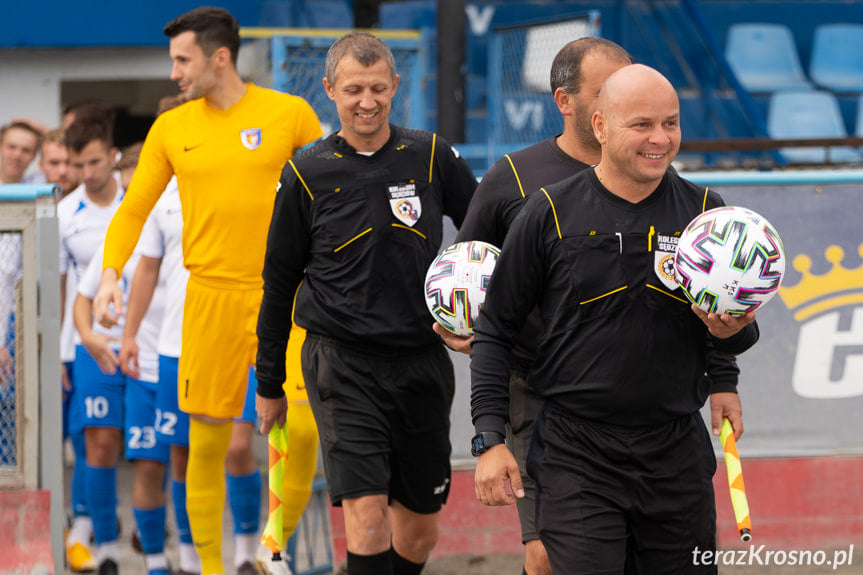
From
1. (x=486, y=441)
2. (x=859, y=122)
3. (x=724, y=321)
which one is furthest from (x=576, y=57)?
(x=859, y=122)

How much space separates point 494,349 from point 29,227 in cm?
264

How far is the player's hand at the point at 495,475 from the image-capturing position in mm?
3469

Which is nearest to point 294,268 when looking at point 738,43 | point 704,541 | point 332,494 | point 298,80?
point 332,494

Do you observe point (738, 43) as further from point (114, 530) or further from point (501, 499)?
point (501, 499)

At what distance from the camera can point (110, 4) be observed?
11648mm

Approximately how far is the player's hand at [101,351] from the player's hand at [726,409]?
3.69m

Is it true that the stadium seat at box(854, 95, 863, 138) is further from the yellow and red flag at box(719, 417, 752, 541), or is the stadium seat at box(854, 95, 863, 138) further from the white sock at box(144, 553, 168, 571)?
the yellow and red flag at box(719, 417, 752, 541)

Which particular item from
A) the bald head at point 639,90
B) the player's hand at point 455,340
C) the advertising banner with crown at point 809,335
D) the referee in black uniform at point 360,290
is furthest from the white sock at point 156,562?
the bald head at point 639,90

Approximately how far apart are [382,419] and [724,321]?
5.92 ft

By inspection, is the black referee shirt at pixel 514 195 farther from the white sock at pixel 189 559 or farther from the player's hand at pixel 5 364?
the white sock at pixel 189 559

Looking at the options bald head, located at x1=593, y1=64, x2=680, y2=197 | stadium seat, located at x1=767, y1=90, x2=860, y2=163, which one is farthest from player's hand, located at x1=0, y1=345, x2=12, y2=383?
stadium seat, located at x1=767, y1=90, x2=860, y2=163

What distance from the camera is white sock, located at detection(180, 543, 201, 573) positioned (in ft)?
20.1

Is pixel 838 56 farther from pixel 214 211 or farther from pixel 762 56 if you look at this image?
pixel 214 211

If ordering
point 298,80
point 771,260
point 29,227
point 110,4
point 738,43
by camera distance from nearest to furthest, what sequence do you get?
point 771,260 < point 29,227 < point 298,80 < point 110,4 < point 738,43
